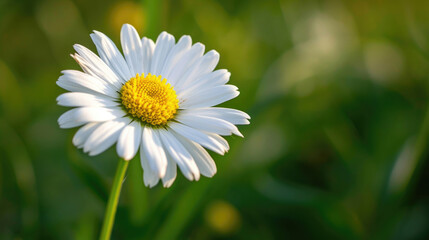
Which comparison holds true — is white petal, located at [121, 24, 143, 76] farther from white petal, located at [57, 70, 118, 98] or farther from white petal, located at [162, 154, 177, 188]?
white petal, located at [162, 154, 177, 188]

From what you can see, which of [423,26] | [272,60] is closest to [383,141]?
[272,60]

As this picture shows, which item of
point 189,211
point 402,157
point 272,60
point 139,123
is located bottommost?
point 402,157

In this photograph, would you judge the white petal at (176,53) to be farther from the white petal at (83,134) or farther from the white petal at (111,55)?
the white petal at (83,134)

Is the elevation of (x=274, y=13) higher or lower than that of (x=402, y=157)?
higher

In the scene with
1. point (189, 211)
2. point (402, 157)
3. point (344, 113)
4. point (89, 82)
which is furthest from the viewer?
point (344, 113)

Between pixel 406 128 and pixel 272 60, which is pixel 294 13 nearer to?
pixel 272 60

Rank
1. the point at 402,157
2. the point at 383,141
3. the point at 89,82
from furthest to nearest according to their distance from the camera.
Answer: the point at 383,141, the point at 402,157, the point at 89,82

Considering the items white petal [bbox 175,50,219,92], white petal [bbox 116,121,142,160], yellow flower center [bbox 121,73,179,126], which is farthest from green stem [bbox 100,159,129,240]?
white petal [bbox 175,50,219,92]
